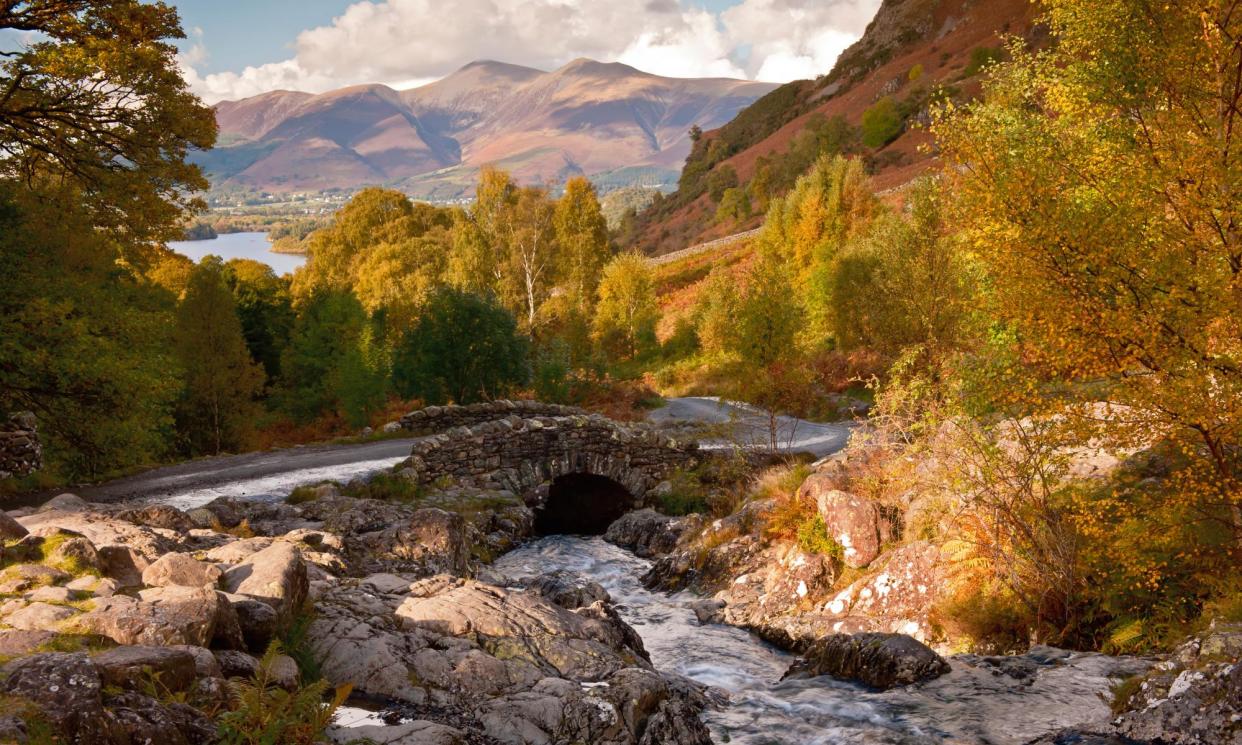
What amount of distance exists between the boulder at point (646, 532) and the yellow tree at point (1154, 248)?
458 inches

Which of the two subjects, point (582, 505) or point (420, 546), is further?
point (582, 505)

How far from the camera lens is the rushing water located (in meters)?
8.89

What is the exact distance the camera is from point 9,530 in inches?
340

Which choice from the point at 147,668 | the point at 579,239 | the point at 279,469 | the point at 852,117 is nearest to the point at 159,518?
the point at 147,668

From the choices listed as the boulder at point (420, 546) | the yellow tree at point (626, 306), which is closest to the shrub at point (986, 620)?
the boulder at point (420, 546)

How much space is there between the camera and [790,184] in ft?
266

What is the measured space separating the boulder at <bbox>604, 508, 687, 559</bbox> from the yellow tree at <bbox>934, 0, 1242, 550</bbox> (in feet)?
38.1

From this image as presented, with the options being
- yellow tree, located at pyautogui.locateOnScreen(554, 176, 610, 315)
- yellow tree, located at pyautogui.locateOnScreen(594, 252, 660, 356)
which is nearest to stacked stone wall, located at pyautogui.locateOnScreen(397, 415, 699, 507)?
yellow tree, located at pyautogui.locateOnScreen(594, 252, 660, 356)

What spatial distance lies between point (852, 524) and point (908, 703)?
5025mm

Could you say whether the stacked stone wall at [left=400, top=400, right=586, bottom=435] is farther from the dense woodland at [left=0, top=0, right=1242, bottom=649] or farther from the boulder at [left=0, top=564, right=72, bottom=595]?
the boulder at [left=0, top=564, right=72, bottom=595]

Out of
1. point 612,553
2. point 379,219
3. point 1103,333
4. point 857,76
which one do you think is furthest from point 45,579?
point 857,76

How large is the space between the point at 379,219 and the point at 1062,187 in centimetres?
5788

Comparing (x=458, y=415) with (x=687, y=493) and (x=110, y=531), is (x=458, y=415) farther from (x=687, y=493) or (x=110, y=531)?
(x=110, y=531)

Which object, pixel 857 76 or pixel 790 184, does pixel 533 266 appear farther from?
pixel 857 76
